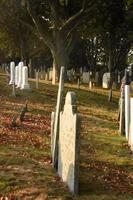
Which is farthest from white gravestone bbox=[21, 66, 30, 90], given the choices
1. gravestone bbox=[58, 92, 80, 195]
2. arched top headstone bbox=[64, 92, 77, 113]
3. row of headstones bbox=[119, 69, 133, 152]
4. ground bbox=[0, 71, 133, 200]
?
arched top headstone bbox=[64, 92, 77, 113]

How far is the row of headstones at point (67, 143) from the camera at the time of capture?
8852 mm

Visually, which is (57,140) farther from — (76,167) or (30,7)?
(30,7)

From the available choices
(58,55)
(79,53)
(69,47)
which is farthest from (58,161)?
(79,53)

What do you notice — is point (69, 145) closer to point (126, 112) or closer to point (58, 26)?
point (126, 112)

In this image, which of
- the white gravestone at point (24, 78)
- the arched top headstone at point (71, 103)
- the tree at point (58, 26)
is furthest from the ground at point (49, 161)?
the tree at point (58, 26)

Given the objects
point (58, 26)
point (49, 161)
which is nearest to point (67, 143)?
point (49, 161)

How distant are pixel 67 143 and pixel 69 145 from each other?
0.63 ft

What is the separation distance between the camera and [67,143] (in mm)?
9445

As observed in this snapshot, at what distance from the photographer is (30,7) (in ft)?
112

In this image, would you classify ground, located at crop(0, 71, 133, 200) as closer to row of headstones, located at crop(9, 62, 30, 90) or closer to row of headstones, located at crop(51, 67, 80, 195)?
row of headstones, located at crop(51, 67, 80, 195)

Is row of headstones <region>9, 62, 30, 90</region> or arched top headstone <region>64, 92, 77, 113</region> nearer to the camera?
arched top headstone <region>64, 92, 77, 113</region>

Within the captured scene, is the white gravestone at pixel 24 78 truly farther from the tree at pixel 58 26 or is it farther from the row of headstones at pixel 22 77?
the tree at pixel 58 26

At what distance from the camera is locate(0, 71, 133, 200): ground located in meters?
8.95

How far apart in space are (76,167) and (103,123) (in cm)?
997
